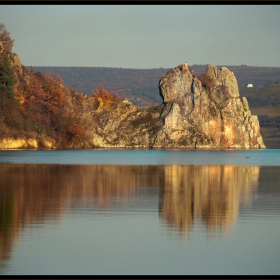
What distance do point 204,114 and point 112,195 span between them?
4931 inches

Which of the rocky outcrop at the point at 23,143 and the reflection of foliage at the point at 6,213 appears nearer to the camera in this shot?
the reflection of foliage at the point at 6,213

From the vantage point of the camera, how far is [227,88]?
164000mm


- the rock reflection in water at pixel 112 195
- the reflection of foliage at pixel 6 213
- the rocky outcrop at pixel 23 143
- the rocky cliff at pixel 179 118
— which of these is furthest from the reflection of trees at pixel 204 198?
the rocky cliff at pixel 179 118

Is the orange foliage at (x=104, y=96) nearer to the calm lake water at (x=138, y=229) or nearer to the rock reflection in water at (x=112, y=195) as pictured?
the rock reflection in water at (x=112, y=195)

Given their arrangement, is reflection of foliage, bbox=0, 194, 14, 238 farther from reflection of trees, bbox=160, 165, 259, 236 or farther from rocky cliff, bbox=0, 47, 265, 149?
rocky cliff, bbox=0, 47, 265, 149

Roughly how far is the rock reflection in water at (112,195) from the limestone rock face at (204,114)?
4074 inches

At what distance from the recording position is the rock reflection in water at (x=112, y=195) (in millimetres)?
25734

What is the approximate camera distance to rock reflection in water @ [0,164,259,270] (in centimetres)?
2573

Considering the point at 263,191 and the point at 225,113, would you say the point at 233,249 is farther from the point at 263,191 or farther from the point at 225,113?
the point at 225,113

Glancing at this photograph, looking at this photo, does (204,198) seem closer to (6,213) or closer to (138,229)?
(6,213)

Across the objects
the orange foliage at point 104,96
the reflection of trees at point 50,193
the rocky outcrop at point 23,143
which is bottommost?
the rocky outcrop at point 23,143

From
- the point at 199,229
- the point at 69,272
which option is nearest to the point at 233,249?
the point at 199,229

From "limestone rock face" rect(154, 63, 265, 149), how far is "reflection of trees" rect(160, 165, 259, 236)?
105 meters

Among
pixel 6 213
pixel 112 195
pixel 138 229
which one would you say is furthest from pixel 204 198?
pixel 138 229
